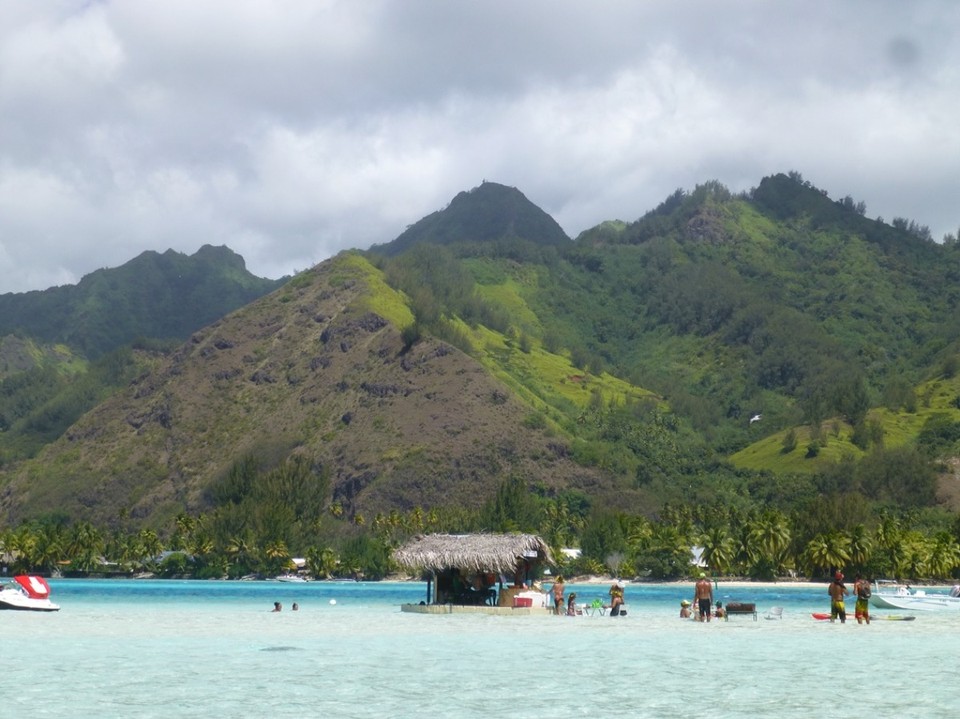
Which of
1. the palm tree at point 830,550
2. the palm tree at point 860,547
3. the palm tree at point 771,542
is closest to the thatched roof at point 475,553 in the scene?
the palm tree at point 830,550

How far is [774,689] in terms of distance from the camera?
32.0 metres

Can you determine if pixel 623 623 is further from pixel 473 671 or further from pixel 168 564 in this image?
pixel 168 564

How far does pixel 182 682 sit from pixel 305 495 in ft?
476

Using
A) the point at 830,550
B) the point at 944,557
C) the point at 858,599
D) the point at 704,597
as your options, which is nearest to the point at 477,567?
the point at 704,597

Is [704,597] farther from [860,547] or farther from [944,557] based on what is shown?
[944,557]

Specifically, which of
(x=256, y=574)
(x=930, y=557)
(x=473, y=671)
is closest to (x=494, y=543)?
(x=473, y=671)

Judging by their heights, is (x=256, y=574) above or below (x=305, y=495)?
below

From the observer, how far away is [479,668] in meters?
36.7

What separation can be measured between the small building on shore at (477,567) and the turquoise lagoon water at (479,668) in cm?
334

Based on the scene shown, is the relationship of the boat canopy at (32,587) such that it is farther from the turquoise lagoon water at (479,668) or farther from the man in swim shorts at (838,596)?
the man in swim shorts at (838,596)

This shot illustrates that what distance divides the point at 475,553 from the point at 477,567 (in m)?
0.67

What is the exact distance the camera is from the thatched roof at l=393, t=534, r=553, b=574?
62584 millimetres

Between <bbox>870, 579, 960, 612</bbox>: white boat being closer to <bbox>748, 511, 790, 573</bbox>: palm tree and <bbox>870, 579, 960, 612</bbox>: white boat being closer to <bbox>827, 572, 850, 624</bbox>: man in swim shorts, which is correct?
<bbox>827, 572, 850, 624</bbox>: man in swim shorts

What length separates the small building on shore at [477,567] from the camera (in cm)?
6278
